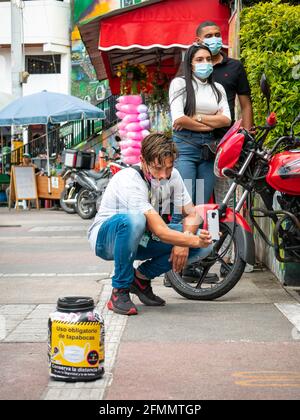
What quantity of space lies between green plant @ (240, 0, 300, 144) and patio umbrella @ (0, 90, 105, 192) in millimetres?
11675

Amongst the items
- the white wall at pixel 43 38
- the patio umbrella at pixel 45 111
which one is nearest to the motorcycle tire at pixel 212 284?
the patio umbrella at pixel 45 111

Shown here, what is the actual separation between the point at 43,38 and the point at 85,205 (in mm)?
19569

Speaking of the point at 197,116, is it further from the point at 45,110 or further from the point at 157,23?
the point at 45,110

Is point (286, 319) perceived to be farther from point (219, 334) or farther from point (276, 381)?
point (276, 381)

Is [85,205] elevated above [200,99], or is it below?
below

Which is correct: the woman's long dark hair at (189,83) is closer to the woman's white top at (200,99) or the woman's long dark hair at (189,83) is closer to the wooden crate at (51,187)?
the woman's white top at (200,99)

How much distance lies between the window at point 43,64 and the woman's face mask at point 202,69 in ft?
97.2

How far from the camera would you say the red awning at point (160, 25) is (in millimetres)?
10664

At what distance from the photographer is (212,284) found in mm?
6543

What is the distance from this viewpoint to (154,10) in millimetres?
10758

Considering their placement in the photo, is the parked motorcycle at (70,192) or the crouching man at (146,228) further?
the parked motorcycle at (70,192)

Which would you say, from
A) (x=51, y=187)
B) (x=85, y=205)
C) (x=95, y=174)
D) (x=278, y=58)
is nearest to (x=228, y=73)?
(x=278, y=58)

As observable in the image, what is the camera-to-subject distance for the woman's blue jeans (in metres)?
7.11

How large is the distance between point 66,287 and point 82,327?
3119mm
